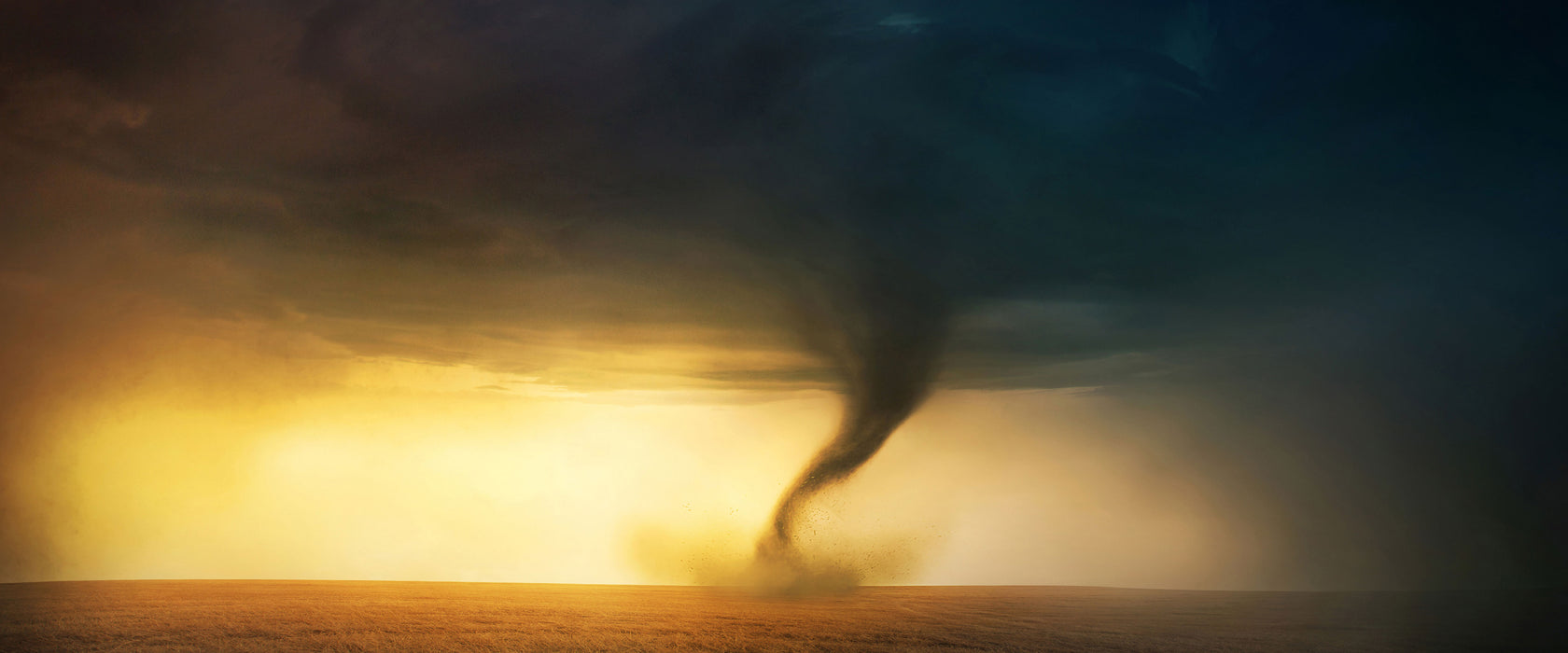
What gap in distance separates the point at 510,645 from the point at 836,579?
14771 millimetres

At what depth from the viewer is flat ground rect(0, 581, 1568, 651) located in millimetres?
19031

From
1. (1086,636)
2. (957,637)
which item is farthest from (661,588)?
(1086,636)

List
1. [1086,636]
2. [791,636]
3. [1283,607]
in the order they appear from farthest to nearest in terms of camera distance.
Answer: [1283,607] < [1086,636] < [791,636]

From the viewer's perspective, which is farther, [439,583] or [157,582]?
[439,583]

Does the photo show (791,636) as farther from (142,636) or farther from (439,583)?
(439,583)

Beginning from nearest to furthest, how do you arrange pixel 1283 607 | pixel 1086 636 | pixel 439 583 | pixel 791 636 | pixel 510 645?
pixel 510 645, pixel 791 636, pixel 1086 636, pixel 1283 607, pixel 439 583

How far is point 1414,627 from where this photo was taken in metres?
23.2

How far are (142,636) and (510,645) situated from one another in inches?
337

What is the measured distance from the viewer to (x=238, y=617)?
22047 mm

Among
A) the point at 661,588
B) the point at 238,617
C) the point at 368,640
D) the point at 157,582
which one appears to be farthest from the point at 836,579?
the point at 157,582

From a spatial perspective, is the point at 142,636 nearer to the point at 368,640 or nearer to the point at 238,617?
the point at 238,617

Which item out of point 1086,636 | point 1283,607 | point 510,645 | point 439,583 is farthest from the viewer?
point 439,583

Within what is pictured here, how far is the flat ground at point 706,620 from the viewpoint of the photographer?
62.4 feet

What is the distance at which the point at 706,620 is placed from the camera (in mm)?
22906
